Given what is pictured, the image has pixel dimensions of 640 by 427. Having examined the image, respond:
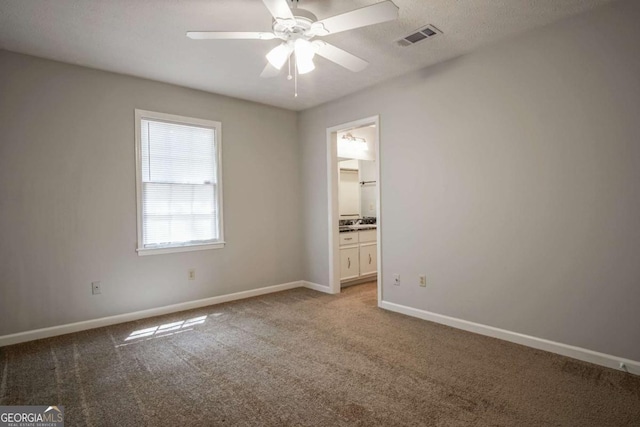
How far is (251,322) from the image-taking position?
142 inches

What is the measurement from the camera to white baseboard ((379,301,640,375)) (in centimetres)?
248

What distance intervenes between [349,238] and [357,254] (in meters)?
0.30

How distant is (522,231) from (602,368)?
3.64 feet

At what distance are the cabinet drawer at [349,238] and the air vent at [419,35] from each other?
2.69 metres

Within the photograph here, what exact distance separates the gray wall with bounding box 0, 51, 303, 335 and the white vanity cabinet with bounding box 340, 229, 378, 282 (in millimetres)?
1414

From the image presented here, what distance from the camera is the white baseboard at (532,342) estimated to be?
2479 mm

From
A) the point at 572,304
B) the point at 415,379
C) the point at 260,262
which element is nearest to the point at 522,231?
the point at 572,304

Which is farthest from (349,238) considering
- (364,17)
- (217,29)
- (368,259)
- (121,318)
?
(364,17)

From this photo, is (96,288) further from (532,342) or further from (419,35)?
(532,342)

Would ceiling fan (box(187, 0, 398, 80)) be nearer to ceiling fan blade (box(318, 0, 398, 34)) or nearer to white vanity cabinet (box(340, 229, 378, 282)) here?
ceiling fan blade (box(318, 0, 398, 34))

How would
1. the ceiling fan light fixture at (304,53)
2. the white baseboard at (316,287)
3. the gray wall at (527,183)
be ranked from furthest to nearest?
1. the white baseboard at (316,287)
2. the gray wall at (527,183)
3. the ceiling fan light fixture at (304,53)

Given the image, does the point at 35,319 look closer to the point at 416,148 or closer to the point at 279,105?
the point at 279,105

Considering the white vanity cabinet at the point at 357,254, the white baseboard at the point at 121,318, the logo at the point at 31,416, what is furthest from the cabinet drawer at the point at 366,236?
the logo at the point at 31,416

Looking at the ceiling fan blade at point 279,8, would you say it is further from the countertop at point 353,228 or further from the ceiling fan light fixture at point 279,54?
the countertop at point 353,228
